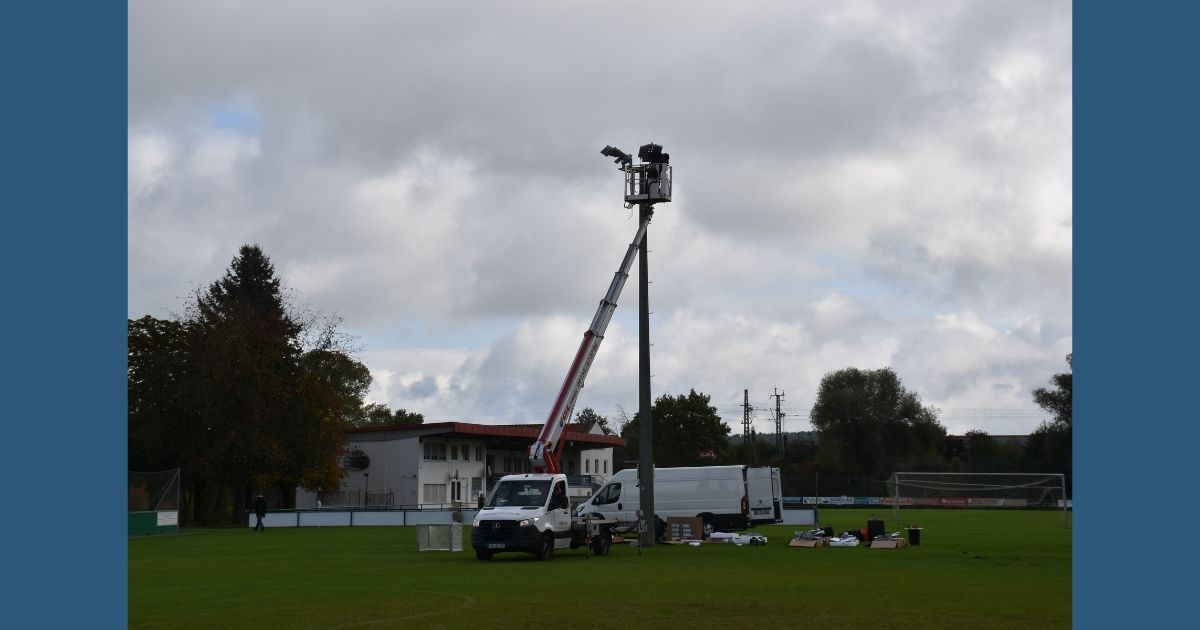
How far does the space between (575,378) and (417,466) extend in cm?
3880

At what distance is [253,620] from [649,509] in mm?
19407

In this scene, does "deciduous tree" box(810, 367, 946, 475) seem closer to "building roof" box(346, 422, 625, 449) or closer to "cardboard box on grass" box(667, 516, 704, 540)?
"building roof" box(346, 422, 625, 449)

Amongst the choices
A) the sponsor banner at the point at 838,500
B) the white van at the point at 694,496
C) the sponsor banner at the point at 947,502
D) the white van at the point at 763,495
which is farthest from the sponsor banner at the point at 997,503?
the white van at the point at 694,496

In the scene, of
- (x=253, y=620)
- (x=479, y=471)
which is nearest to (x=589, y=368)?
(x=253, y=620)

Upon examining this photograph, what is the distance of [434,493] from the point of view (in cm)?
7538

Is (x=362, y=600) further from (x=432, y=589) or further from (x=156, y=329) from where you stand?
(x=156, y=329)

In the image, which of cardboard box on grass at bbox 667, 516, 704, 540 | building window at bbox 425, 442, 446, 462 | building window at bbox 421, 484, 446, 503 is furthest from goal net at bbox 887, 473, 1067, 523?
cardboard box on grass at bbox 667, 516, 704, 540

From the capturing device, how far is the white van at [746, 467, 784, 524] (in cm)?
4247

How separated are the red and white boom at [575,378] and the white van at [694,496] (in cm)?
430

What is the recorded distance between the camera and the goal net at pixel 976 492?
6894 cm

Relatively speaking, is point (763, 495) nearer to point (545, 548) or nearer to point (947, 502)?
point (545, 548)

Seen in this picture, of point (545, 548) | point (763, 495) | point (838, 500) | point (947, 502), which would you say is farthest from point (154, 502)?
point (838, 500)

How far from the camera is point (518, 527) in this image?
28.2 meters

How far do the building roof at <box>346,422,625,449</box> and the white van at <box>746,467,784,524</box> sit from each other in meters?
25.3
